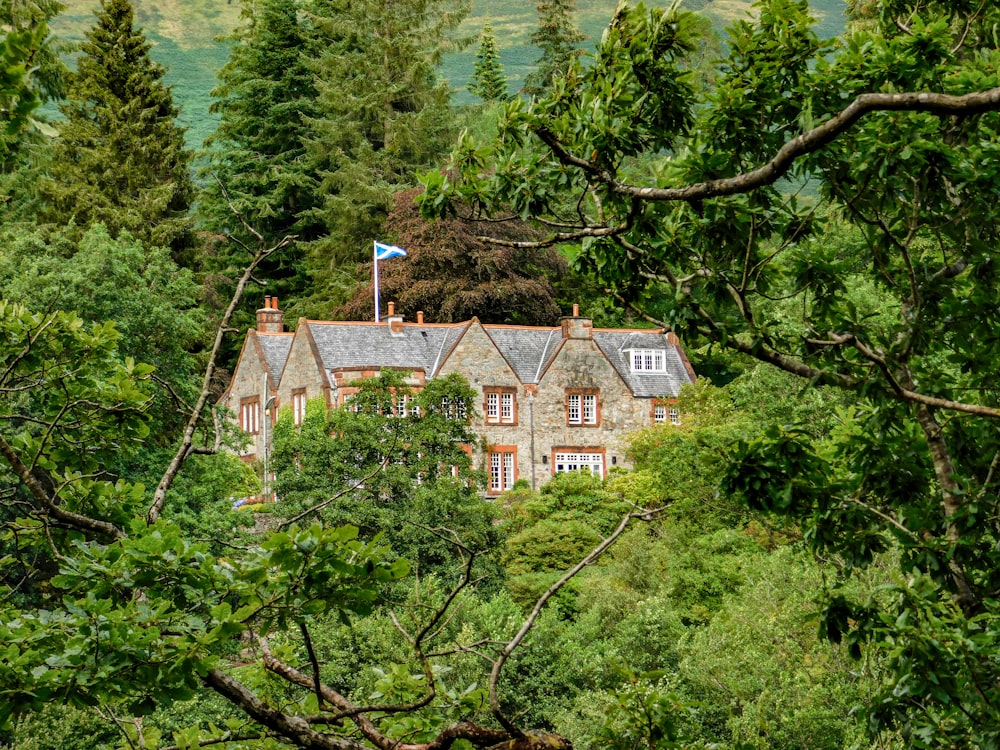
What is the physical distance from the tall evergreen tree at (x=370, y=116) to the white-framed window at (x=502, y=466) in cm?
1534

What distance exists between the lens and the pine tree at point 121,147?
55562 millimetres

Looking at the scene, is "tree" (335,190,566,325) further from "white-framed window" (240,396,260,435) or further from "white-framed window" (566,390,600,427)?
"white-framed window" (566,390,600,427)

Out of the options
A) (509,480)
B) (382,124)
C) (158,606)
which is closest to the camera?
(158,606)

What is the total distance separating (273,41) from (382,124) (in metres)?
7.56

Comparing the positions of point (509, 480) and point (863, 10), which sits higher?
point (863, 10)

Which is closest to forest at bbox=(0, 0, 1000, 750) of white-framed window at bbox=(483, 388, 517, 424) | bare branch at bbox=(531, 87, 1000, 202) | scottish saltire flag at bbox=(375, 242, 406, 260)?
bare branch at bbox=(531, 87, 1000, 202)

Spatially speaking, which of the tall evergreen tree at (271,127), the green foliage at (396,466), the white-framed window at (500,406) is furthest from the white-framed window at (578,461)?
the tall evergreen tree at (271,127)

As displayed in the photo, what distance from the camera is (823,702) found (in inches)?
837

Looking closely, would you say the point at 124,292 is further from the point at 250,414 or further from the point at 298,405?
the point at 250,414

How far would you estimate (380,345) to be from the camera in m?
45.2

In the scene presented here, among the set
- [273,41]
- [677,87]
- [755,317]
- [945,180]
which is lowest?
[755,317]

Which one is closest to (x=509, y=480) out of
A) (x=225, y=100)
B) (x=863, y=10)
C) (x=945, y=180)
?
(x=863, y=10)

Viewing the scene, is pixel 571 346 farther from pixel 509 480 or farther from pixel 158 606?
pixel 158 606

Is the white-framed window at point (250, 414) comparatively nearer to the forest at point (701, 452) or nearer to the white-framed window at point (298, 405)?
the white-framed window at point (298, 405)
